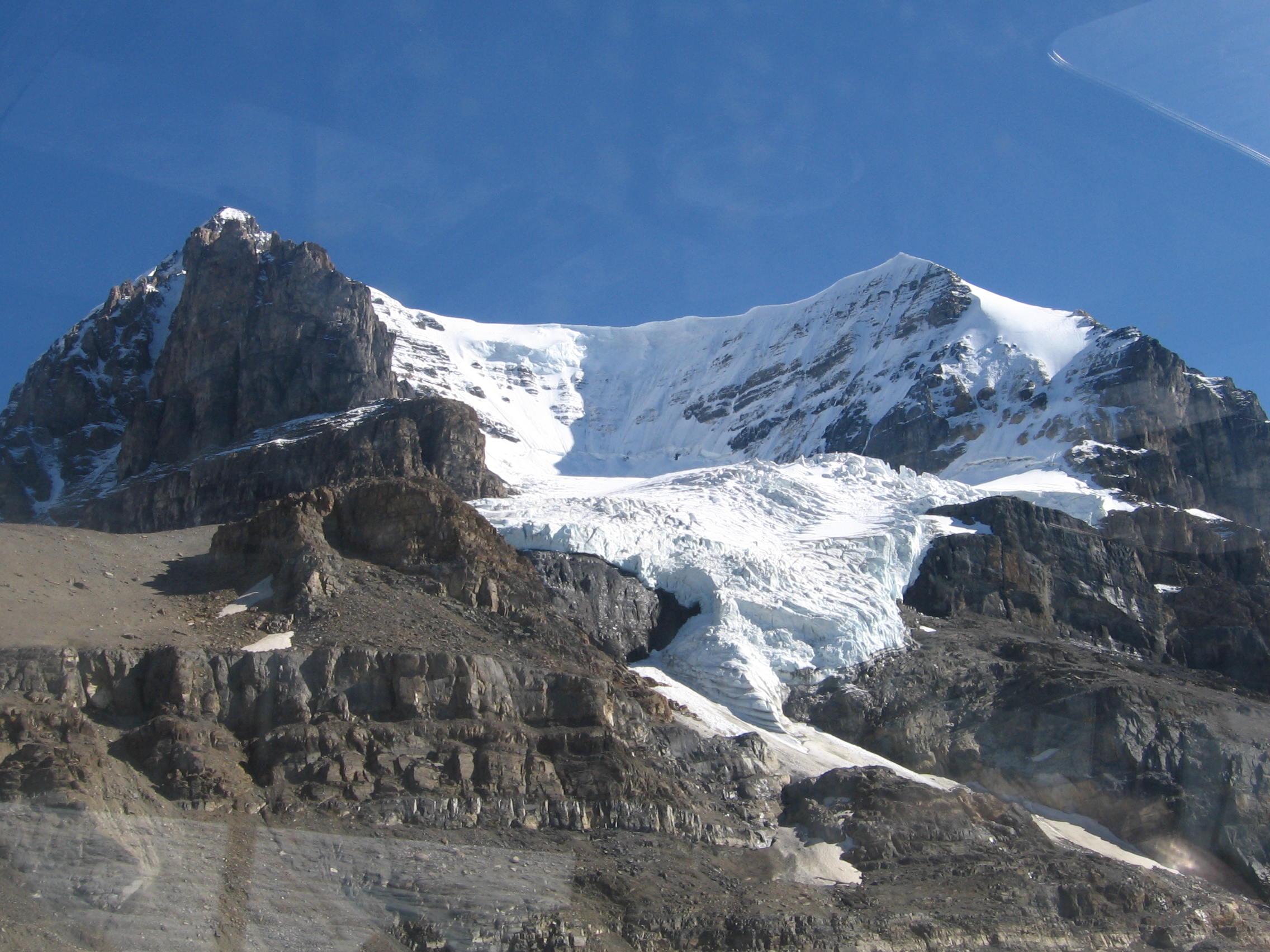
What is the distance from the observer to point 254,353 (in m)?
127

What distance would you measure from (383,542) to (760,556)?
28525 millimetres

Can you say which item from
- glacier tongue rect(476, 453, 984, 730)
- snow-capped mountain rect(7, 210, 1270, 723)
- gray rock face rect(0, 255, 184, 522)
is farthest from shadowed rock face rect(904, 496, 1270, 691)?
gray rock face rect(0, 255, 184, 522)

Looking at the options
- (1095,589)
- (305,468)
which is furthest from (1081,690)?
(305,468)

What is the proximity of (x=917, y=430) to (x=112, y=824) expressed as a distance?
405 feet

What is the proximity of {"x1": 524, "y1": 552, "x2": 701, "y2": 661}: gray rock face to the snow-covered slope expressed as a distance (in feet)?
160

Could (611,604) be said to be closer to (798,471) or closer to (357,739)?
(798,471)

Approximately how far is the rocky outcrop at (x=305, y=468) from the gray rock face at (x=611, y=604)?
22.8 m

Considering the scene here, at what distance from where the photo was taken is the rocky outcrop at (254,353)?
12325cm

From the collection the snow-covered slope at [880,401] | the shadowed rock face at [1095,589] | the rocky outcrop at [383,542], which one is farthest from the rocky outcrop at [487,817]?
the snow-covered slope at [880,401]

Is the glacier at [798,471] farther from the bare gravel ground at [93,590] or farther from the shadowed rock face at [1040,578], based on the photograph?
the bare gravel ground at [93,590]

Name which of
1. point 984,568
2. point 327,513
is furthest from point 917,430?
point 327,513

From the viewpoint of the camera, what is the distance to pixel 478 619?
58.9 m

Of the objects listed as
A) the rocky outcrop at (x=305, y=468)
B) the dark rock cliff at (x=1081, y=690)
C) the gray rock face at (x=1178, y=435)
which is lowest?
the dark rock cliff at (x=1081, y=690)

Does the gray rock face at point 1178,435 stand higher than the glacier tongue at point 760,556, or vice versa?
the gray rock face at point 1178,435
